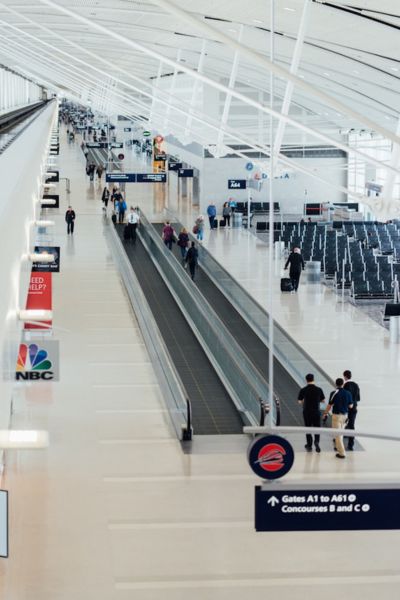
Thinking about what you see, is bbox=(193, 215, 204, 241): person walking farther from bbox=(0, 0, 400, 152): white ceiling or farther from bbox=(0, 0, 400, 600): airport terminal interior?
bbox=(0, 0, 400, 152): white ceiling

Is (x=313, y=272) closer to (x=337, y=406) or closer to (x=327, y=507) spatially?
(x=337, y=406)

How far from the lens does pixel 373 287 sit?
2798cm

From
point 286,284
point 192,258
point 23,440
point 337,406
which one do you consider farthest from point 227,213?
point 23,440

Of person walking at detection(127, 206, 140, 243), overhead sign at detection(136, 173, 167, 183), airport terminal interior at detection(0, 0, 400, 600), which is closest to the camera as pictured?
airport terminal interior at detection(0, 0, 400, 600)

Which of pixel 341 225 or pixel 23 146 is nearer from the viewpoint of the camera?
pixel 23 146

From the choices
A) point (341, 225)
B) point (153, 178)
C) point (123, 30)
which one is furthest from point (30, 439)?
point (153, 178)

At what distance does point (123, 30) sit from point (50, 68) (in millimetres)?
14317

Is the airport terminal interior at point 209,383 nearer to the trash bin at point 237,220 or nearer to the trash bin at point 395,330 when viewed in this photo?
the trash bin at point 395,330

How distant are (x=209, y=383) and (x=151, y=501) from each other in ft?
25.4

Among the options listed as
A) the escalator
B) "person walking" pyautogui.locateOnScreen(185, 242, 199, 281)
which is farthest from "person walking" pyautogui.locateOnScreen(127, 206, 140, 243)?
"person walking" pyautogui.locateOnScreen(185, 242, 199, 281)

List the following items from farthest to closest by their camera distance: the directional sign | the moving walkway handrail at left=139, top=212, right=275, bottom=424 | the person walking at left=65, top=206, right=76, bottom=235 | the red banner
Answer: the person walking at left=65, top=206, right=76, bottom=235
the red banner
the moving walkway handrail at left=139, top=212, right=275, bottom=424
the directional sign

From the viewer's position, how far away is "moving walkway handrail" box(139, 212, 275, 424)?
17.5 metres

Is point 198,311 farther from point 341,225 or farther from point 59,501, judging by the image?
point 341,225

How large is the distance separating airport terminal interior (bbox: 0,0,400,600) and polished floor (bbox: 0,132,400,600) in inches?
1.4
